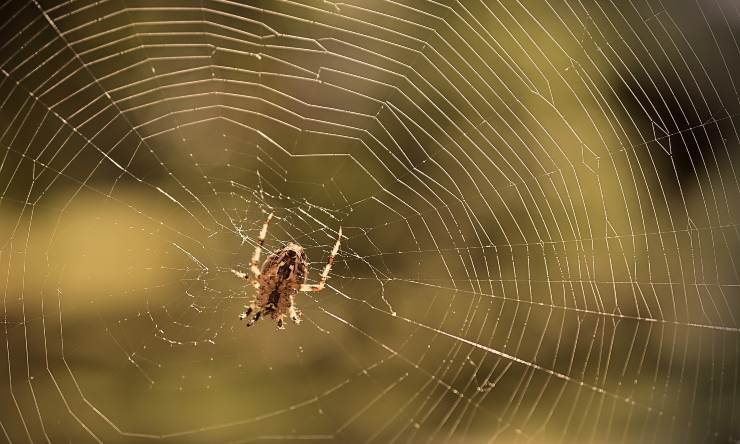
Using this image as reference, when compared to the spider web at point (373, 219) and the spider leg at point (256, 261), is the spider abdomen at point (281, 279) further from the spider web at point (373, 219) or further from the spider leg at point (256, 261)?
the spider web at point (373, 219)

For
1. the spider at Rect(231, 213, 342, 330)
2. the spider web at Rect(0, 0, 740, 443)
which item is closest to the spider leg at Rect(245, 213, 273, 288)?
the spider at Rect(231, 213, 342, 330)

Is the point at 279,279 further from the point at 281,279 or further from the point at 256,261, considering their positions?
the point at 256,261

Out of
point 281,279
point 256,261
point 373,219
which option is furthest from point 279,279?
point 373,219

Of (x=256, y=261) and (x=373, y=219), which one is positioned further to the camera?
(x=373, y=219)

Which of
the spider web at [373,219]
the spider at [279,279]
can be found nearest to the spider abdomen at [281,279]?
the spider at [279,279]

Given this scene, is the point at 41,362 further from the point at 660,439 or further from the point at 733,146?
the point at 733,146

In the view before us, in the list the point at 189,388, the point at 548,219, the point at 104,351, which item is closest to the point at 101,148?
the point at 104,351
